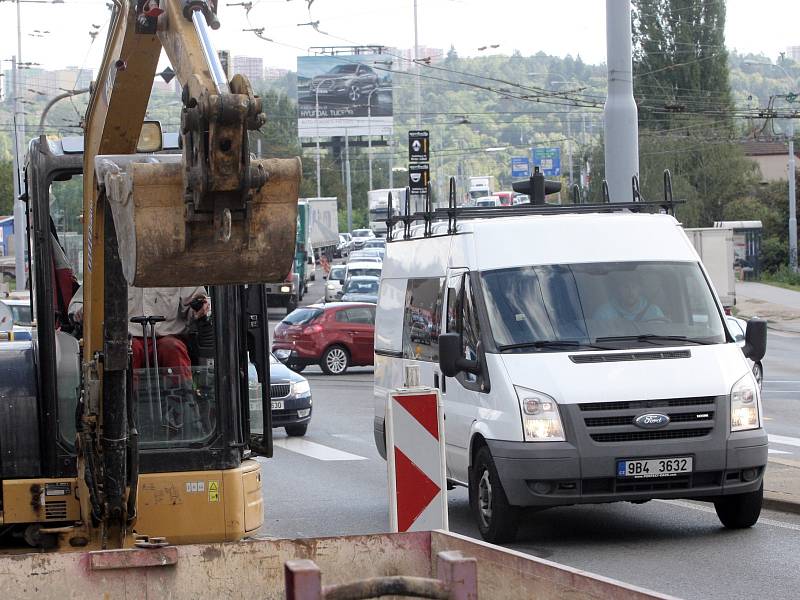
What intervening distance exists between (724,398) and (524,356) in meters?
1.51

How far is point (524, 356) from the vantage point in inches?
420

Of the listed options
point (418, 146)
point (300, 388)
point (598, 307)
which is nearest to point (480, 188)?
point (418, 146)

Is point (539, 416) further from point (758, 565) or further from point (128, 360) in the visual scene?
point (128, 360)

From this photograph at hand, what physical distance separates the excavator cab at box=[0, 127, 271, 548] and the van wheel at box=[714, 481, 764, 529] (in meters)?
4.27

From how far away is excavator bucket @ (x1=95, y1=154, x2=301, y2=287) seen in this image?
5172 millimetres

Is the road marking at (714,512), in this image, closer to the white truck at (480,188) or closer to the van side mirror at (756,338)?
the van side mirror at (756,338)

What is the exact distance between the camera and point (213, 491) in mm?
7984

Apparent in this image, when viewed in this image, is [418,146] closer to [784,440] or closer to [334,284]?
[334,284]

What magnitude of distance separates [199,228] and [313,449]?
1315 cm

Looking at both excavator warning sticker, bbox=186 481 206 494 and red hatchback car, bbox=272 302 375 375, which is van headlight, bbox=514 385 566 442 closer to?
excavator warning sticker, bbox=186 481 206 494

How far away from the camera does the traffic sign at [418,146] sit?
3522cm

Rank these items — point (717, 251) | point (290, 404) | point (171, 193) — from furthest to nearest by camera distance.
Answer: point (717, 251), point (290, 404), point (171, 193)

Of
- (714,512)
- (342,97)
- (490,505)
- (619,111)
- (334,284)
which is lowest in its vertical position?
(334,284)

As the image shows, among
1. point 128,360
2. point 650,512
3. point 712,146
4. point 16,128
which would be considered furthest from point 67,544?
point 712,146
